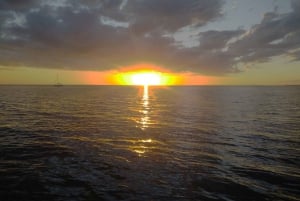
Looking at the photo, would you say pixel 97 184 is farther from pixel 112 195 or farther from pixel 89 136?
pixel 89 136

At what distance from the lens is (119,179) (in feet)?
48.1

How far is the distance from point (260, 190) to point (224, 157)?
6107 millimetres

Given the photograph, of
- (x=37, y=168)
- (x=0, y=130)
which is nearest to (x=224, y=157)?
(x=37, y=168)

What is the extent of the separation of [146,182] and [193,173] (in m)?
3.72

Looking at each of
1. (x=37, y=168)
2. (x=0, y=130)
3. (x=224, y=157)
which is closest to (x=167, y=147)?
(x=224, y=157)

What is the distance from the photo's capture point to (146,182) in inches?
563

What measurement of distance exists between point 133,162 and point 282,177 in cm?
1091

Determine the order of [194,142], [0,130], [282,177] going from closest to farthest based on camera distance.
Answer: [282,177] < [194,142] < [0,130]

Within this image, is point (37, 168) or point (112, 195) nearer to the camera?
point (112, 195)

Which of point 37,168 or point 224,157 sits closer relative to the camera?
point 37,168

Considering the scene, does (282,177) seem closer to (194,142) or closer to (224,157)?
(224,157)

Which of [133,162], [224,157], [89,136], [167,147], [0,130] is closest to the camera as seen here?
[133,162]

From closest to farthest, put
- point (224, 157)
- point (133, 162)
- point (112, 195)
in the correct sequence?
point (112, 195) < point (133, 162) < point (224, 157)

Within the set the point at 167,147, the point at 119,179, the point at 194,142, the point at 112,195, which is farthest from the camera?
the point at 194,142
